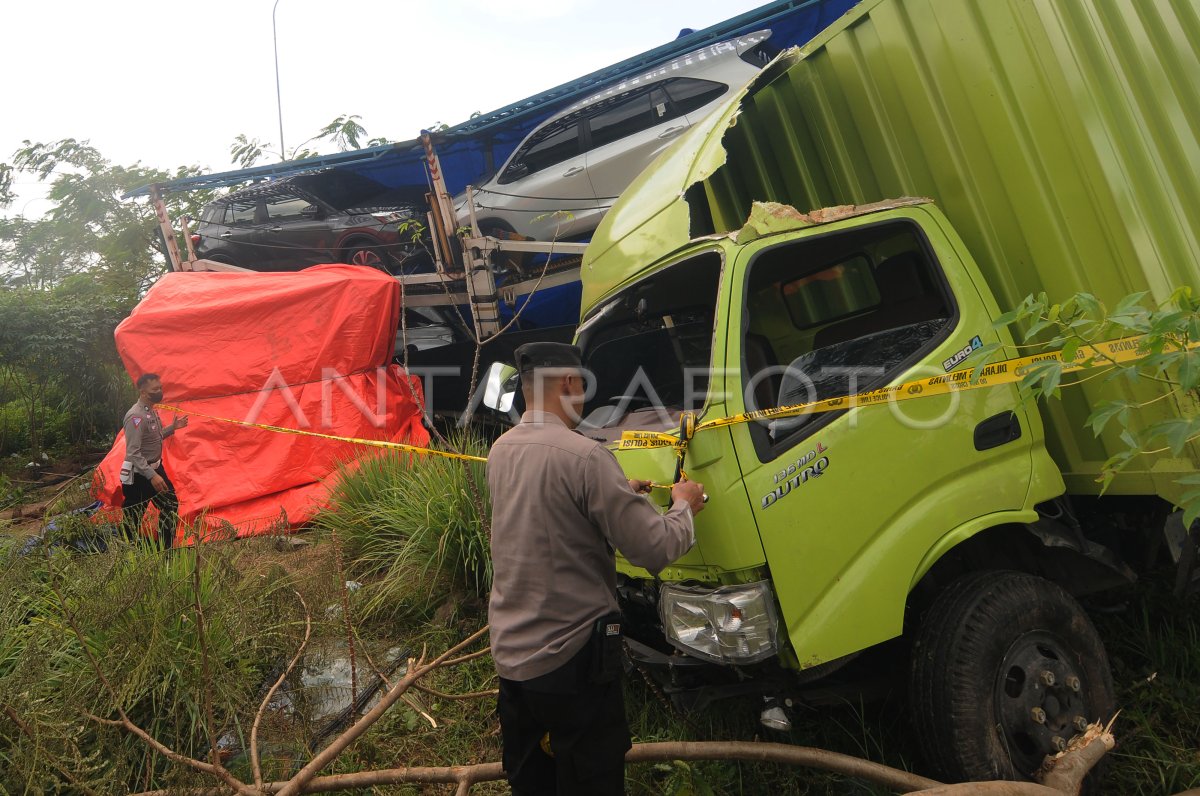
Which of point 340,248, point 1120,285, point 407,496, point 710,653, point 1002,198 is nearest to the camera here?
point 710,653

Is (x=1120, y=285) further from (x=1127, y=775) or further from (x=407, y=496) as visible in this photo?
(x=407, y=496)

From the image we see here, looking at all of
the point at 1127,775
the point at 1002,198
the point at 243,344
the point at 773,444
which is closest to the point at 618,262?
the point at 773,444

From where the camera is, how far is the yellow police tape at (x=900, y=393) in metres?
2.41

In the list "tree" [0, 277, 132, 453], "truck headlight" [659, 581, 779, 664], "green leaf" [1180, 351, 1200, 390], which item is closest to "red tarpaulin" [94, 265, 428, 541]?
"truck headlight" [659, 581, 779, 664]

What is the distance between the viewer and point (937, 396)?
2.60m

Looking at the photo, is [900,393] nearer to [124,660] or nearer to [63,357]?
[124,660]

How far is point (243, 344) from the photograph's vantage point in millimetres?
6336

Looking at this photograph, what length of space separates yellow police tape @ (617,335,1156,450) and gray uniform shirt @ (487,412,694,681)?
360 mm

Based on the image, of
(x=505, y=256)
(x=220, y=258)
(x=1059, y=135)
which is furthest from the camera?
(x=220, y=258)

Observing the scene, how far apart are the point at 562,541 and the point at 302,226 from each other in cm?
800

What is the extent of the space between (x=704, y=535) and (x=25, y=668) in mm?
2936

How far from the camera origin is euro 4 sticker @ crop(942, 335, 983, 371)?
2654 mm

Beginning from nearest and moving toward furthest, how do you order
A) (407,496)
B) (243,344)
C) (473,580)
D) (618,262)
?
(618,262)
(473,580)
(407,496)
(243,344)

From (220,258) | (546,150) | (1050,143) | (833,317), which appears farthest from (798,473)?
(220,258)
